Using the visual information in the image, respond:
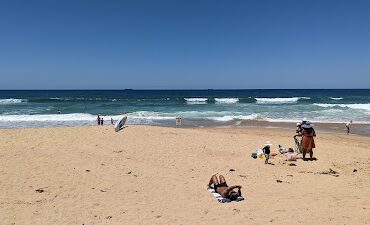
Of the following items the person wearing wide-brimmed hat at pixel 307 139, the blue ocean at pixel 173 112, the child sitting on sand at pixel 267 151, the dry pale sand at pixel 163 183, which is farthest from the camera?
the blue ocean at pixel 173 112

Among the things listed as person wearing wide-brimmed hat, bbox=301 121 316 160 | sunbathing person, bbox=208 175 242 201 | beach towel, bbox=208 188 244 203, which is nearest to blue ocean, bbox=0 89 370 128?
person wearing wide-brimmed hat, bbox=301 121 316 160

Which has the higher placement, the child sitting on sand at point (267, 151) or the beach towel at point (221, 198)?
the child sitting on sand at point (267, 151)

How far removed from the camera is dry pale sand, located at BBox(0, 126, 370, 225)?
22.8ft

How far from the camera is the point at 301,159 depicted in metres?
12.5

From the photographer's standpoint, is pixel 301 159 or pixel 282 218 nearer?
pixel 282 218

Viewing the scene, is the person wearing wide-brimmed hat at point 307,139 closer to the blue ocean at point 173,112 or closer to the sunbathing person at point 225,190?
the sunbathing person at point 225,190

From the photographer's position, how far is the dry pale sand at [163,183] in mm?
6938

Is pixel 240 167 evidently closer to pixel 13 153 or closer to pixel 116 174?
pixel 116 174

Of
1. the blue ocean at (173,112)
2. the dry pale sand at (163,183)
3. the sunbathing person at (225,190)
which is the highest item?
the sunbathing person at (225,190)

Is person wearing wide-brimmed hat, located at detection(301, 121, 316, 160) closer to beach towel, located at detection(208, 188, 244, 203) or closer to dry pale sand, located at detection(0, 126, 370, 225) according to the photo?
dry pale sand, located at detection(0, 126, 370, 225)

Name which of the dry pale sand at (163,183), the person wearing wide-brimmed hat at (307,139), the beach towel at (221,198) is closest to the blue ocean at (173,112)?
the dry pale sand at (163,183)

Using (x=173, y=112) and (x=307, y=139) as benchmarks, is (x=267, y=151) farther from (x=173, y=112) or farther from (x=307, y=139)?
(x=173, y=112)

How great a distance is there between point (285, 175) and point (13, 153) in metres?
8.37

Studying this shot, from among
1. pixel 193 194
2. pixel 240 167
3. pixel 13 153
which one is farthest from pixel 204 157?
pixel 13 153
